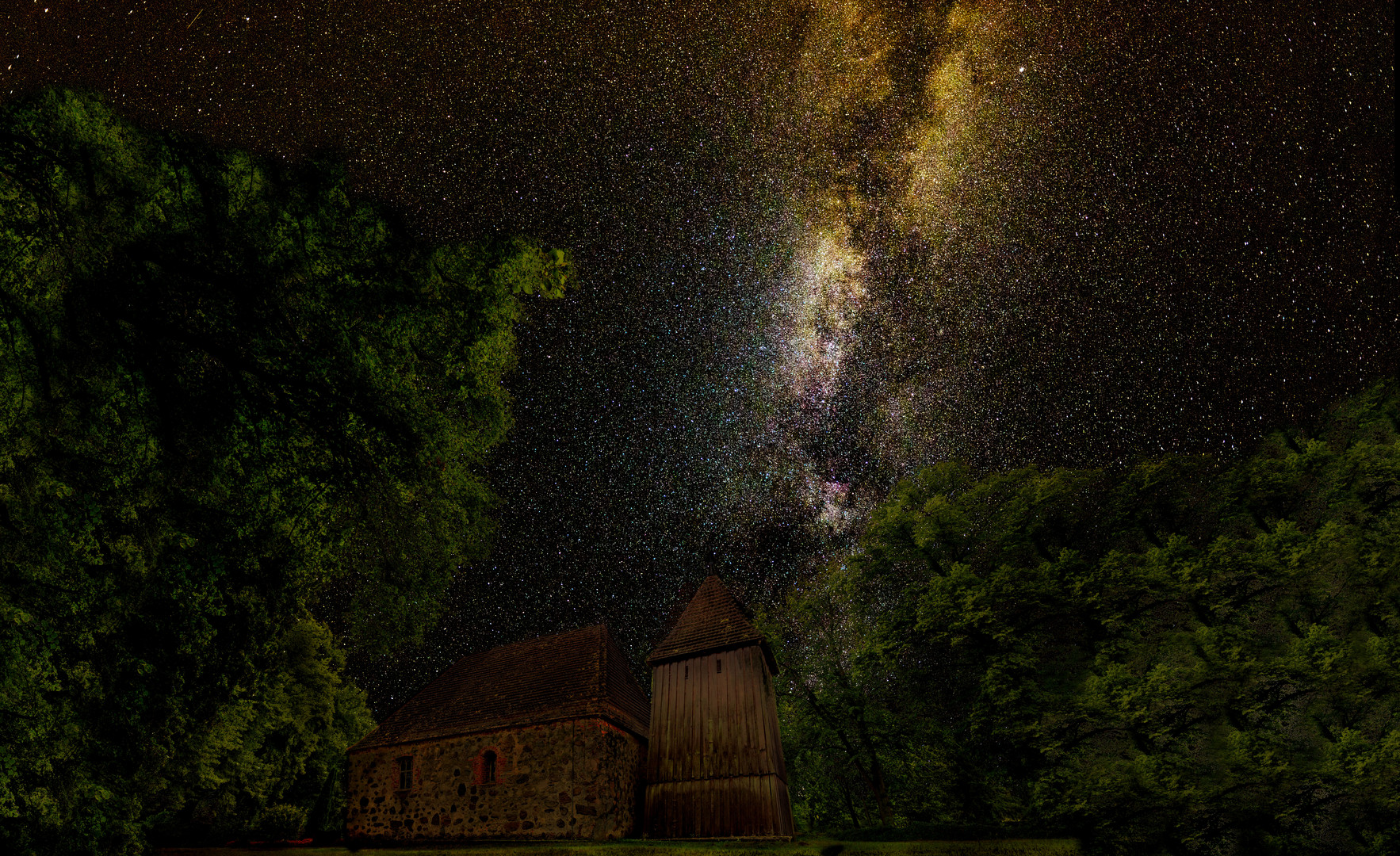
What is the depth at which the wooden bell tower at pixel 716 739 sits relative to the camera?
54.8ft

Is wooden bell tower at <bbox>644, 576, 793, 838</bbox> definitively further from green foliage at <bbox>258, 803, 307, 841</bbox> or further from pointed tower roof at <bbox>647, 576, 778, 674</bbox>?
green foliage at <bbox>258, 803, 307, 841</bbox>

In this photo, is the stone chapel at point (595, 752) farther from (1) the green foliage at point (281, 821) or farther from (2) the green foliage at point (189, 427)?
(2) the green foliage at point (189, 427)

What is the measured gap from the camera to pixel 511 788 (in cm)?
1870

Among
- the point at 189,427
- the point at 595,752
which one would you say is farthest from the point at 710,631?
the point at 189,427

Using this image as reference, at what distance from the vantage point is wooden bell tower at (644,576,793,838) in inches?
658

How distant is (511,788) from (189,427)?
45.9 feet

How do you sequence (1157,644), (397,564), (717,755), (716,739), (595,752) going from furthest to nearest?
(1157,644), (595,752), (716,739), (717,755), (397,564)

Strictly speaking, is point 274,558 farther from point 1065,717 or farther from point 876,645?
point 1065,717

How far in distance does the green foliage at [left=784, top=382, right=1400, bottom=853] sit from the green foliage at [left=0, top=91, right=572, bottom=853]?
635 inches

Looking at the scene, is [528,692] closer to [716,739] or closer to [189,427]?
[716,739]

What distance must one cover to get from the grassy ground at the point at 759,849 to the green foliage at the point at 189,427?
5.51m

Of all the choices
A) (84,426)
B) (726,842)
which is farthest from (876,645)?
(84,426)

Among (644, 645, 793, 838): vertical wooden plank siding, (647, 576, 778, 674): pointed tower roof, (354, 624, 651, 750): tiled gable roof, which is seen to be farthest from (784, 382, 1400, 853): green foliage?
(354, 624, 651, 750): tiled gable roof

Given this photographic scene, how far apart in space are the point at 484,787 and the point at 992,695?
15.2 meters
